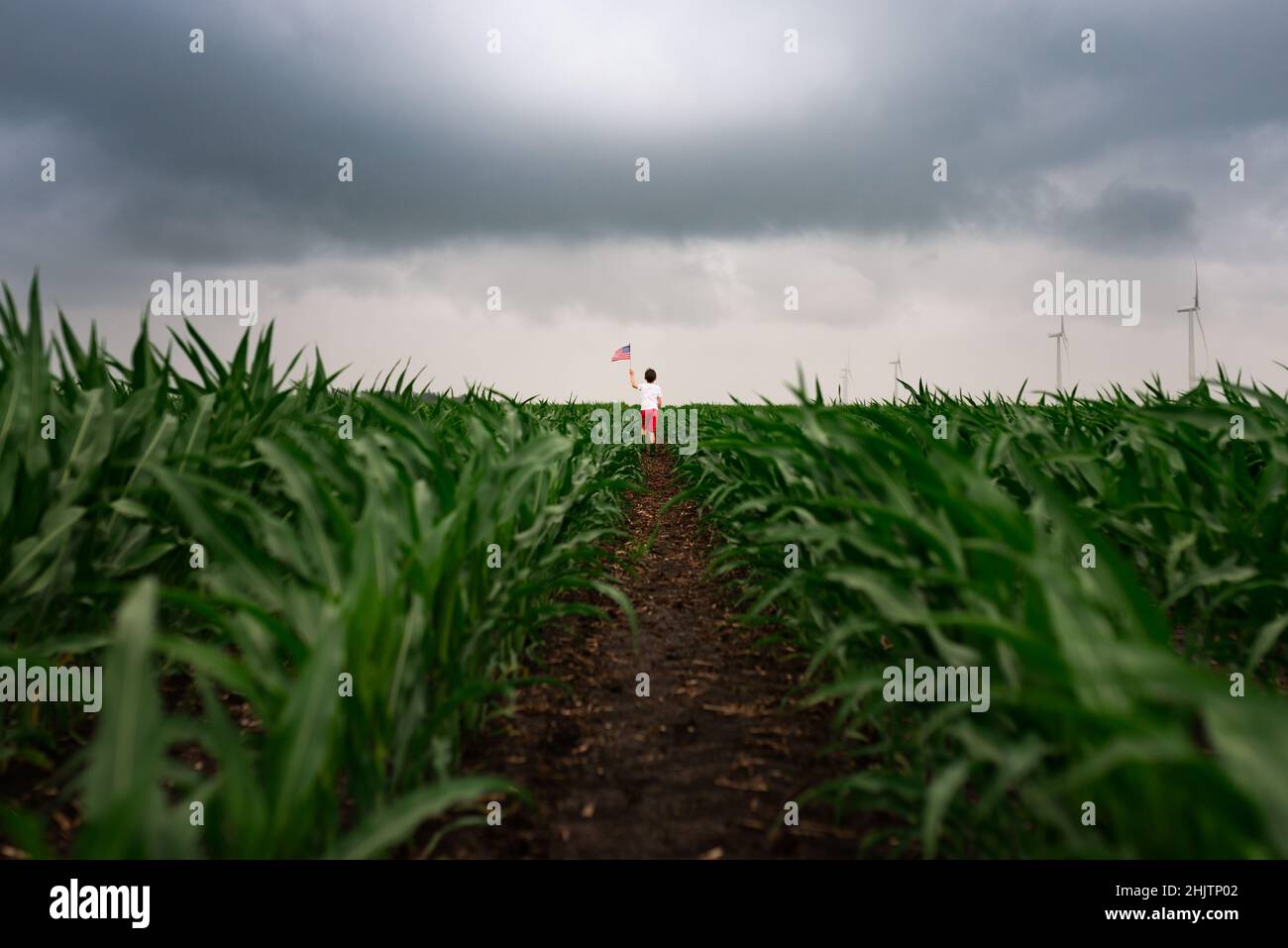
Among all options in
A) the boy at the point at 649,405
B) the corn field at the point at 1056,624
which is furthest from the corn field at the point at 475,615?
the boy at the point at 649,405

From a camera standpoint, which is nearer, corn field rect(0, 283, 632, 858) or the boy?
corn field rect(0, 283, 632, 858)

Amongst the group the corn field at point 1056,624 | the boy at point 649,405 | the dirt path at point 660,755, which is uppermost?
the boy at point 649,405

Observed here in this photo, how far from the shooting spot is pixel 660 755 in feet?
7.95

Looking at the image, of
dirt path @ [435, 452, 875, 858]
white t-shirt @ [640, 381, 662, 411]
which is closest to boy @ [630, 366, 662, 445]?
white t-shirt @ [640, 381, 662, 411]

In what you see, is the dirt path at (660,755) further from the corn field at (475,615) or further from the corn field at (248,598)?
the corn field at (248,598)

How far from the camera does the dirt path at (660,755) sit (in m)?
1.91

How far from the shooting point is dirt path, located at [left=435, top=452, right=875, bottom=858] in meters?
1.91

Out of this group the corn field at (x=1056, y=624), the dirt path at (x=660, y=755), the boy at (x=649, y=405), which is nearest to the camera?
the corn field at (x=1056, y=624)

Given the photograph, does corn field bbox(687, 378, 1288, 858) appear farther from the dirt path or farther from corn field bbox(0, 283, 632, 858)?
corn field bbox(0, 283, 632, 858)

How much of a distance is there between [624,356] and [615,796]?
20.1 m

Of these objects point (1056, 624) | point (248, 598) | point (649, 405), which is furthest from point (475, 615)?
point (649, 405)

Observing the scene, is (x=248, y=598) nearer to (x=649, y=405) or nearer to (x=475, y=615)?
(x=475, y=615)
